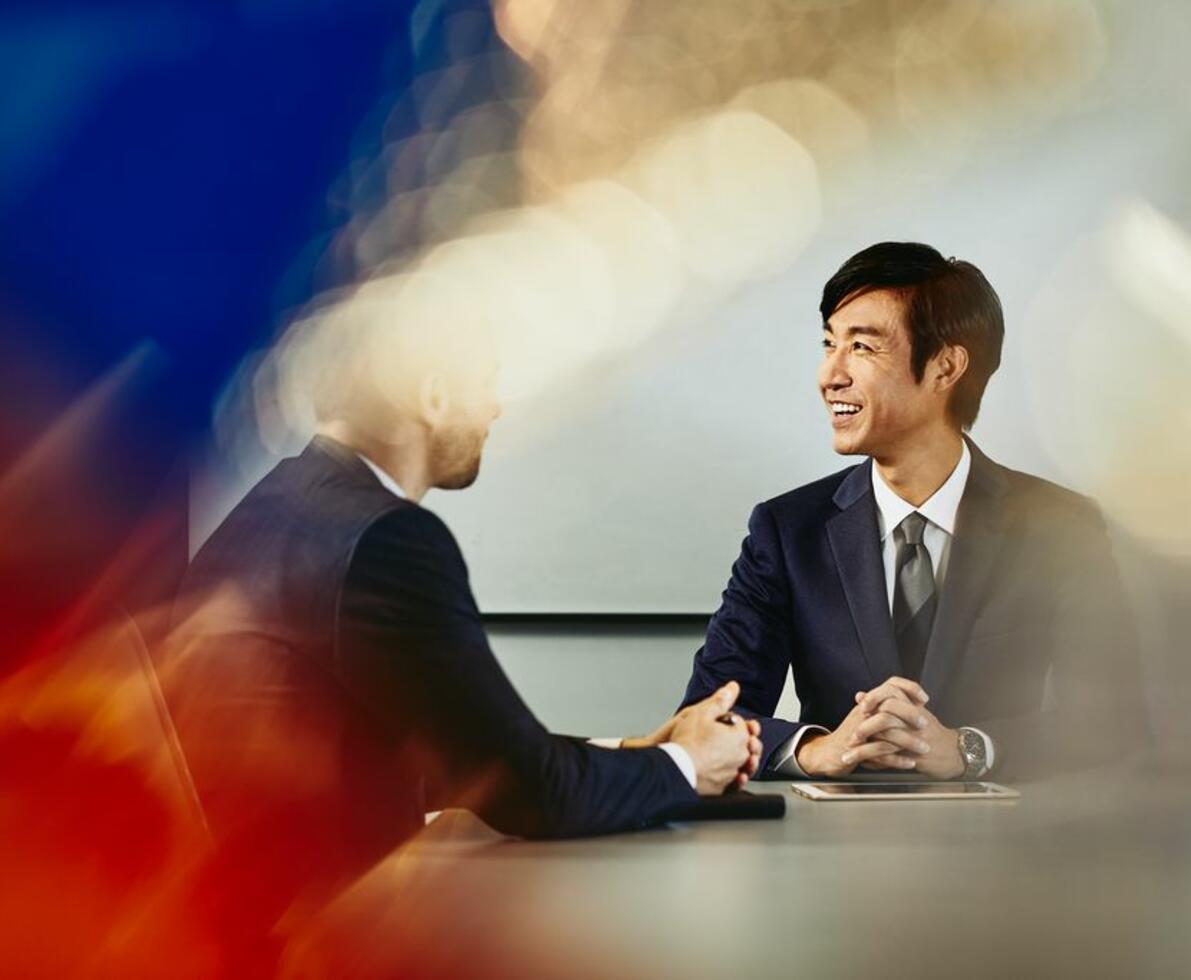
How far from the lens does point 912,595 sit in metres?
2.15

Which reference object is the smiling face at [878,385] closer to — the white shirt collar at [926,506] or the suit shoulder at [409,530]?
the white shirt collar at [926,506]

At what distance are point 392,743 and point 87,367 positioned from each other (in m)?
0.88

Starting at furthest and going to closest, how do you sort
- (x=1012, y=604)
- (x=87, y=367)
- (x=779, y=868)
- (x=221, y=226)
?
(x=221, y=226) < (x=1012, y=604) < (x=87, y=367) < (x=779, y=868)

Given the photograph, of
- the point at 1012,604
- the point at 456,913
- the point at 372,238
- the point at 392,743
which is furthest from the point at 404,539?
the point at 372,238

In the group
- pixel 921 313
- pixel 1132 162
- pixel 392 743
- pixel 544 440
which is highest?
pixel 1132 162

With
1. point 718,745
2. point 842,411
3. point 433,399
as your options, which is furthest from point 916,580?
point 433,399

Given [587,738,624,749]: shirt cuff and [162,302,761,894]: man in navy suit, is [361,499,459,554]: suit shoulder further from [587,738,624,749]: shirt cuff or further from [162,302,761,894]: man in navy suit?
[587,738,624,749]: shirt cuff

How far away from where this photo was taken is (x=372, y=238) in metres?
2.84

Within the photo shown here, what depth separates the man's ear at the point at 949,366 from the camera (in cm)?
240

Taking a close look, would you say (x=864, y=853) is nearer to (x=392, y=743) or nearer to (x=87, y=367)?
(x=392, y=743)

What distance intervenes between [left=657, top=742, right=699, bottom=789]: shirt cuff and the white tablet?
196 mm

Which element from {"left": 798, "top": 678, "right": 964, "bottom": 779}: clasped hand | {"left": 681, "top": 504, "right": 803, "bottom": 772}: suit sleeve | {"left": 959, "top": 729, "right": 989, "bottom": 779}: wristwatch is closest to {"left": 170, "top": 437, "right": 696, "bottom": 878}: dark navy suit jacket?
{"left": 798, "top": 678, "right": 964, "bottom": 779}: clasped hand

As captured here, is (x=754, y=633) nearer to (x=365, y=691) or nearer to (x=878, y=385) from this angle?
(x=878, y=385)

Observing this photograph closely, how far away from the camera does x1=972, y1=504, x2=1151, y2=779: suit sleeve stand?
1.67 meters
